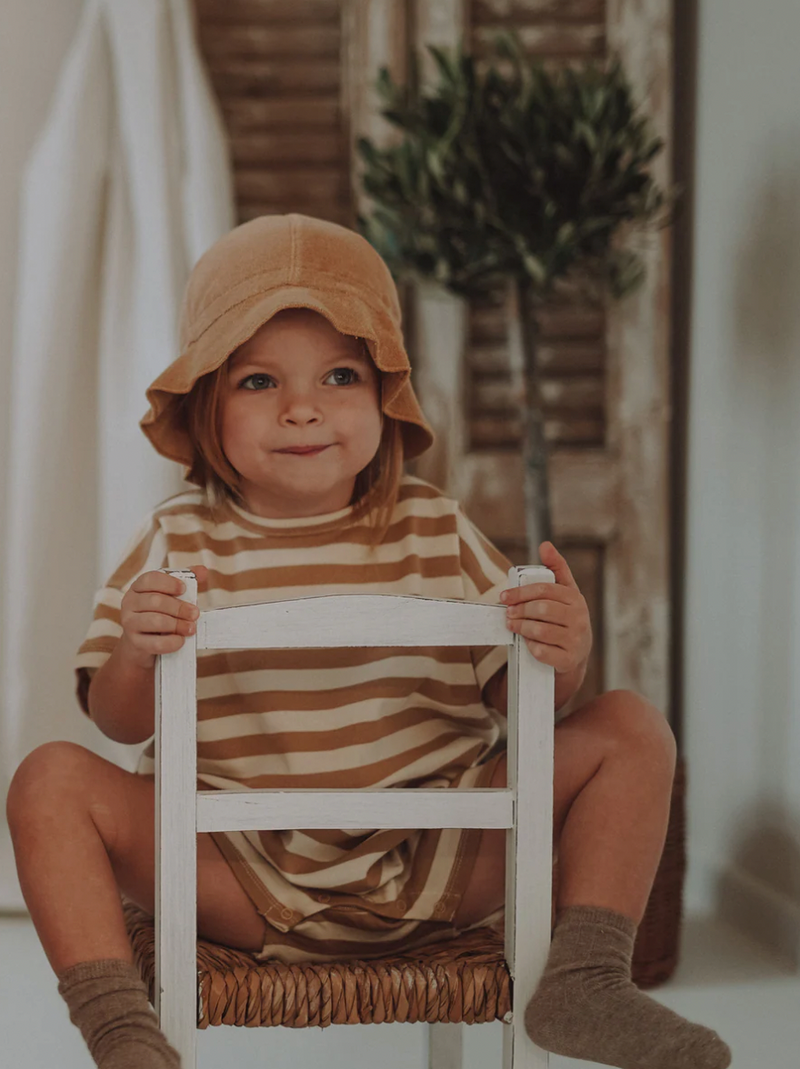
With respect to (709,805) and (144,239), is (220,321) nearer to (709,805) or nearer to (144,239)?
(144,239)

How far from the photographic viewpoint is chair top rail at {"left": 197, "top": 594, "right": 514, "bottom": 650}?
2.77 feet

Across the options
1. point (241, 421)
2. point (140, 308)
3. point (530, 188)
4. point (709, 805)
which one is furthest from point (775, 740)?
point (140, 308)

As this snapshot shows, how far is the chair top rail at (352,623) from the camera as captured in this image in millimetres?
843

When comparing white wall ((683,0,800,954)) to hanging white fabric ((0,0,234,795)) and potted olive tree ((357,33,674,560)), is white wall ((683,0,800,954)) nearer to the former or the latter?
potted olive tree ((357,33,674,560))

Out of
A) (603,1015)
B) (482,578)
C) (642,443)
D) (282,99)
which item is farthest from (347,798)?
(282,99)

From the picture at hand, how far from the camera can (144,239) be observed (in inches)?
67.2

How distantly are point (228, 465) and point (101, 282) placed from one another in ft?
2.57

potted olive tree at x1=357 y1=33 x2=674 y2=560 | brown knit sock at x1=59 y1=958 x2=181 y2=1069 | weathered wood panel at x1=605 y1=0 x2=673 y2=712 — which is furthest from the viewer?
weathered wood panel at x1=605 y1=0 x2=673 y2=712

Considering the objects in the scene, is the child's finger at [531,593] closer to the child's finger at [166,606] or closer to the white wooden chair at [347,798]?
the white wooden chair at [347,798]

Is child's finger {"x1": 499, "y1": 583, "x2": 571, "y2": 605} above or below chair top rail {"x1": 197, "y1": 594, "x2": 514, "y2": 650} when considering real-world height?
above

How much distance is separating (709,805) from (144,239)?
3.88ft

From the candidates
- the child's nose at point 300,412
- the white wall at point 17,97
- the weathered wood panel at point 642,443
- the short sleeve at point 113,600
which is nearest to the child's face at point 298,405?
the child's nose at point 300,412

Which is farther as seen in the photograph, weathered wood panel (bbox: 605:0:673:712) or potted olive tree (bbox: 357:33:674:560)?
weathered wood panel (bbox: 605:0:673:712)

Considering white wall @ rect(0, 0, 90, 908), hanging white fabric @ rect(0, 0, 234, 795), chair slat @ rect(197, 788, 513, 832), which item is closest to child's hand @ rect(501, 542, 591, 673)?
chair slat @ rect(197, 788, 513, 832)
